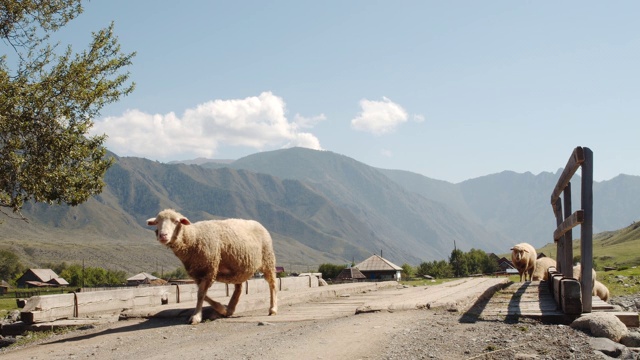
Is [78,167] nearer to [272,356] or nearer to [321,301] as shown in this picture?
[321,301]

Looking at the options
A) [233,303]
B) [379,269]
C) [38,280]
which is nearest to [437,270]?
[379,269]

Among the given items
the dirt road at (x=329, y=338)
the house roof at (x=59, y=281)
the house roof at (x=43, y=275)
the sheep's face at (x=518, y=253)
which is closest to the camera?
the dirt road at (x=329, y=338)

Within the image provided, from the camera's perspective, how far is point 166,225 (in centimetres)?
1170

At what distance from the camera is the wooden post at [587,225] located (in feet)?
36.6

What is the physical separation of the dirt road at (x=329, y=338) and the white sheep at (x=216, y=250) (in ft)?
3.09

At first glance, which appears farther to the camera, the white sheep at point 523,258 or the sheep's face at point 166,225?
the white sheep at point 523,258

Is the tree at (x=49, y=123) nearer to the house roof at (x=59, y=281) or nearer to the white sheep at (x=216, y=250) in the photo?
the white sheep at (x=216, y=250)

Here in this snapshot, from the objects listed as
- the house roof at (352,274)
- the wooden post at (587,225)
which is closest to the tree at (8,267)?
the house roof at (352,274)

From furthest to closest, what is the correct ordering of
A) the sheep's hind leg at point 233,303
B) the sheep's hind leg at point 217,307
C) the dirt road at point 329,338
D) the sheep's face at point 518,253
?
the sheep's face at point 518,253 < the sheep's hind leg at point 233,303 < the sheep's hind leg at point 217,307 < the dirt road at point 329,338

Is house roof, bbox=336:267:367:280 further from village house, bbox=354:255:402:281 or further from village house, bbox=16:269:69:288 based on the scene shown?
village house, bbox=16:269:69:288

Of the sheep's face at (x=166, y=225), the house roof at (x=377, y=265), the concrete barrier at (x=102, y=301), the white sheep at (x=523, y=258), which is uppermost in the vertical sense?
the sheep's face at (x=166, y=225)

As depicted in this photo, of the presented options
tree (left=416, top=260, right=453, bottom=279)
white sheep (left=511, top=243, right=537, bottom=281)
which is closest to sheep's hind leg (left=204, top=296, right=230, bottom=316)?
white sheep (left=511, top=243, right=537, bottom=281)

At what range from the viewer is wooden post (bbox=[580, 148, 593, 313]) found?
1115 cm

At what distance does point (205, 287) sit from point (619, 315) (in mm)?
8988
